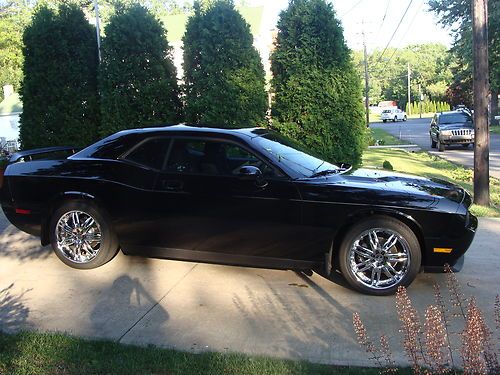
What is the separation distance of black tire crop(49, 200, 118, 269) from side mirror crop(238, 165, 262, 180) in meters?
1.54

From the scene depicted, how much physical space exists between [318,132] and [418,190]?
172 inches

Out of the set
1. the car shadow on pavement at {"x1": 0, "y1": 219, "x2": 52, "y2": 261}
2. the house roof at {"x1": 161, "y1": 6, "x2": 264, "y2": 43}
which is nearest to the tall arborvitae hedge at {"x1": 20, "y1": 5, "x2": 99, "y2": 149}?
the car shadow on pavement at {"x1": 0, "y1": 219, "x2": 52, "y2": 261}

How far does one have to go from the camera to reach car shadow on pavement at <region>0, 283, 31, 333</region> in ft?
13.1

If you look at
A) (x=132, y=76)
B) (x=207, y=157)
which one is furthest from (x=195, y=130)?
(x=132, y=76)

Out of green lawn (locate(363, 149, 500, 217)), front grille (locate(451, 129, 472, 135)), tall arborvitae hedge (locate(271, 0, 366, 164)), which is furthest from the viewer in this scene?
front grille (locate(451, 129, 472, 135))

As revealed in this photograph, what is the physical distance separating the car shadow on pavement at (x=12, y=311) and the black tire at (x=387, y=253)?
2799 millimetres

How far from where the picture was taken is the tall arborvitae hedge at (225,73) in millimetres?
8914

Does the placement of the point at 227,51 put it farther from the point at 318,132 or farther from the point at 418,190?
the point at 418,190

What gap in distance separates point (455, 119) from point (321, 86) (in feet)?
53.4

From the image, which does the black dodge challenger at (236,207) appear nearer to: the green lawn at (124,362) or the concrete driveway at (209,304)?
the concrete driveway at (209,304)

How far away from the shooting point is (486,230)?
679 centimetres

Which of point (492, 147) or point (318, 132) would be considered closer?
point (318, 132)

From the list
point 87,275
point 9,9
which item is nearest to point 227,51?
point 87,275

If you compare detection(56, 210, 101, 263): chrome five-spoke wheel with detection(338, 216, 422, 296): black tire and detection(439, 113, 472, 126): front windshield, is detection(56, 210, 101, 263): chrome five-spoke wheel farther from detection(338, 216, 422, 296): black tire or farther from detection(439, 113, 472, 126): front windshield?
detection(439, 113, 472, 126): front windshield
